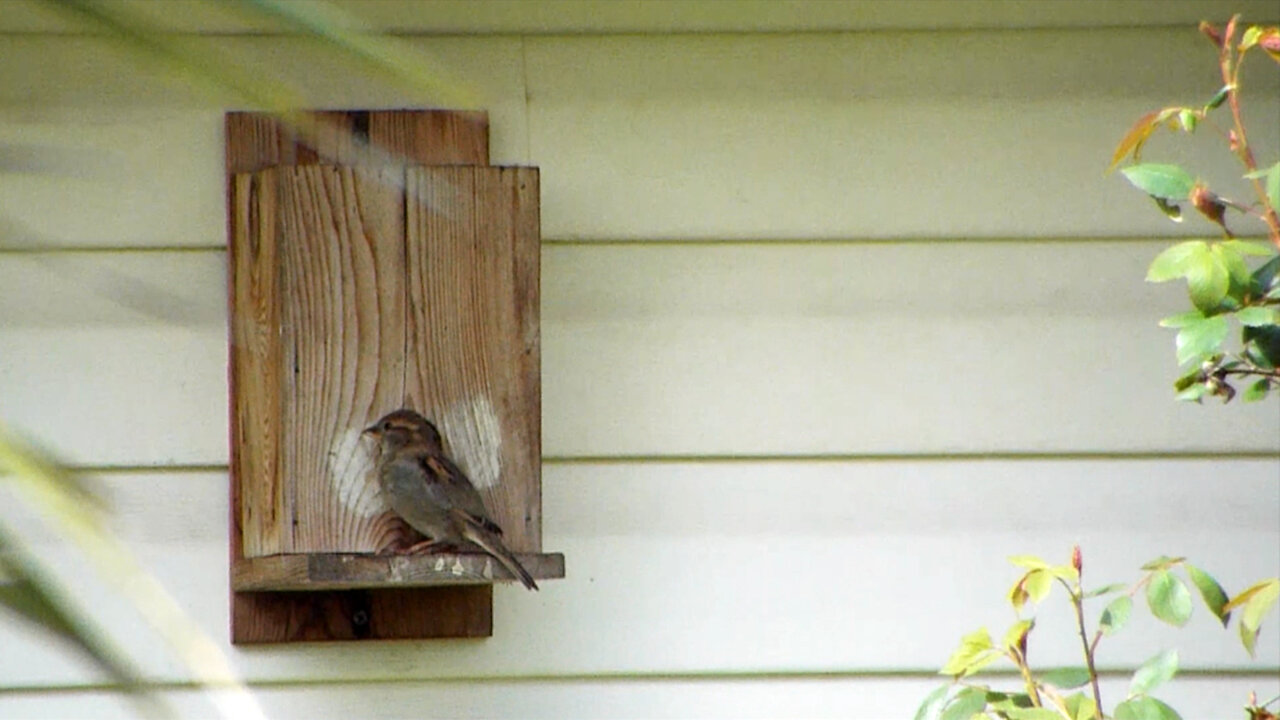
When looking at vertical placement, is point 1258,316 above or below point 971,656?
above

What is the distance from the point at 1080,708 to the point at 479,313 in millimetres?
839

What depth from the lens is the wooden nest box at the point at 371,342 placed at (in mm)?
1834

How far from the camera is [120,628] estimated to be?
78.0 inches

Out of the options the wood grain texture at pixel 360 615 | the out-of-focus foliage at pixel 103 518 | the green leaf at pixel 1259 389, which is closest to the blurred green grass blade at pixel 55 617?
the out-of-focus foliage at pixel 103 518

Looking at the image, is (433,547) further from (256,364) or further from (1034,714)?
(1034,714)

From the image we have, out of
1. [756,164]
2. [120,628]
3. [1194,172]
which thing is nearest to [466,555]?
[120,628]

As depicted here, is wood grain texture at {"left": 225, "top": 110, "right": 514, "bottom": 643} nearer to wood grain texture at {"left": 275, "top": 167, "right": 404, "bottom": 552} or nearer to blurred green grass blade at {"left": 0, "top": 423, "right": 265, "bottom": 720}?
wood grain texture at {"left": 275, "top": 167, "right": 404, "bottom": 552}

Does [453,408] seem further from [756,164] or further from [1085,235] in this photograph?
[1085,235]

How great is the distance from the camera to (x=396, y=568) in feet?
5.61

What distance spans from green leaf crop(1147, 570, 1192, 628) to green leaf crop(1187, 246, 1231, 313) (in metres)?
0.27

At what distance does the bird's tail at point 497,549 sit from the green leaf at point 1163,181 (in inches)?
30.9

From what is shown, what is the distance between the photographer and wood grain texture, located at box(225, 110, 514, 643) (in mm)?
1830

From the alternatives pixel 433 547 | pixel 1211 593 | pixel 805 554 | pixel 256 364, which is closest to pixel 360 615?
pixel 433 547

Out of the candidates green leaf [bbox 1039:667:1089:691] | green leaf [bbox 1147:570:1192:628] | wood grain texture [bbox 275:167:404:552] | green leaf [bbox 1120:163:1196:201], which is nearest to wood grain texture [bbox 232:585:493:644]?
wood grain texture [bbox 275:167:404:552]
